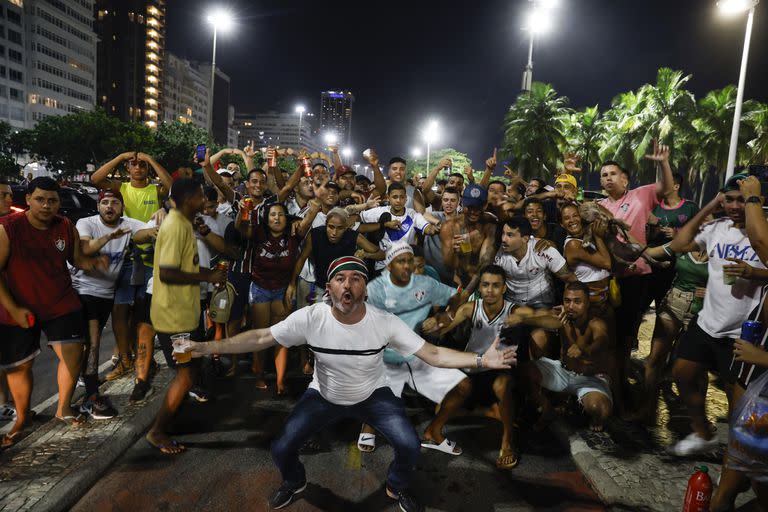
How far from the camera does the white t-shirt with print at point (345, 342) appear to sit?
11.9 ft

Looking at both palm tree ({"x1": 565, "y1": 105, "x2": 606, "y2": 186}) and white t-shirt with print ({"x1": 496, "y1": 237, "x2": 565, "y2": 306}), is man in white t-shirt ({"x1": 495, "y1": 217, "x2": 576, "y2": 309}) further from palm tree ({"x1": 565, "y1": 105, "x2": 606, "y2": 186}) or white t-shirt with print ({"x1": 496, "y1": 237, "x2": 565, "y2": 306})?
palm tree ({"x1": 565, "y1": 105, "x2": 606, "y2": 186})

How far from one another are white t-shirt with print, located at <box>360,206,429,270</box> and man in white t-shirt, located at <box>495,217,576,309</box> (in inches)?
63.7

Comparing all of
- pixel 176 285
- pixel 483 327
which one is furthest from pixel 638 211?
pixel 176 285

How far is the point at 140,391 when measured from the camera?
5.16m

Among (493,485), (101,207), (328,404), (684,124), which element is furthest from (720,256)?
(684,124)

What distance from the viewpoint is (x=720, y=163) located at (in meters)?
36.0

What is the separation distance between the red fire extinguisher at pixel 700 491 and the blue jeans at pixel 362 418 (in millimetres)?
1831

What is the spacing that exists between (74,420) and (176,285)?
1.66 metres

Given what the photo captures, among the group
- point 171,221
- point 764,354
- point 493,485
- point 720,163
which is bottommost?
point 493,485

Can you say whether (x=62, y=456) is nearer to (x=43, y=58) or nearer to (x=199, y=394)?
(x=199, y=394)

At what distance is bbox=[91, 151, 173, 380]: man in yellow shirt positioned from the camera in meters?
5.62

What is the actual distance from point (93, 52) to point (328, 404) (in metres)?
116

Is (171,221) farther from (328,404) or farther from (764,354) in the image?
(764,354)

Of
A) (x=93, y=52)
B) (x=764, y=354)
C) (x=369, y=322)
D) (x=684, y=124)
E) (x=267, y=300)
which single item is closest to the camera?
(x=764, y=354)
